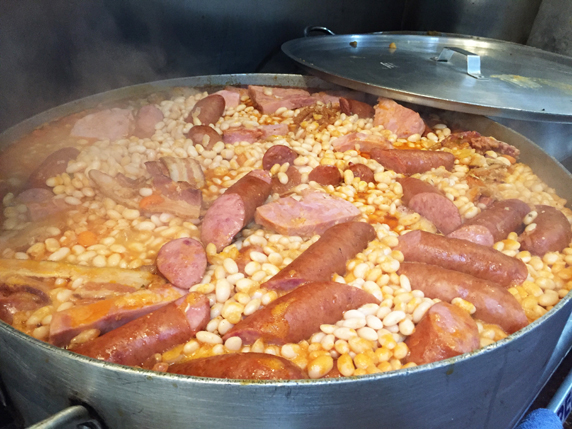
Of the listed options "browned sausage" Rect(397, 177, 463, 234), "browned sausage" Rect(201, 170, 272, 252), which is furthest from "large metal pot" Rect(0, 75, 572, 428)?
"browned sausage" Rect(201, 170, 272, 252)

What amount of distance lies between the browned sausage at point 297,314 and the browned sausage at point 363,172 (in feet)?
3.67

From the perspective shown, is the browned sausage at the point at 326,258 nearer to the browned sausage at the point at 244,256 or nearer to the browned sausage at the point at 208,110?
the browned sausage at the point at 244,256

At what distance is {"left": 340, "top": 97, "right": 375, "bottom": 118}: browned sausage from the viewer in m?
3.51

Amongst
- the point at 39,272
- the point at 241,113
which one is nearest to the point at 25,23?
the point at 241,113

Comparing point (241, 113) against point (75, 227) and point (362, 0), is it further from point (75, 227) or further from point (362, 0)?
point (362, 0)

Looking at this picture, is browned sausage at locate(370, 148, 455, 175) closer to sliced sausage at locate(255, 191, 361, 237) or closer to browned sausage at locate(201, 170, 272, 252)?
sliced sausage at locate(255, 191, 361, 237)

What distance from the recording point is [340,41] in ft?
13.3

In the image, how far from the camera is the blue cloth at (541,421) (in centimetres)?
187

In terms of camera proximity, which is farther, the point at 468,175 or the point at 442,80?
the point at 442,80

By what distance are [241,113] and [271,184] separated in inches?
46.2

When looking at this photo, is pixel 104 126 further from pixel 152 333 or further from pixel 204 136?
pixel 152 333

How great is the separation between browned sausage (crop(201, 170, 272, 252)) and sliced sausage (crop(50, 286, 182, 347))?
0.41 meters

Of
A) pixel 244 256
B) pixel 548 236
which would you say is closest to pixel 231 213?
pixel 244 256

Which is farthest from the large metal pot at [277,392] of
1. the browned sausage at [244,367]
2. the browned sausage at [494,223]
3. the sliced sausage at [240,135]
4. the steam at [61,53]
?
the steam at [61,53]
